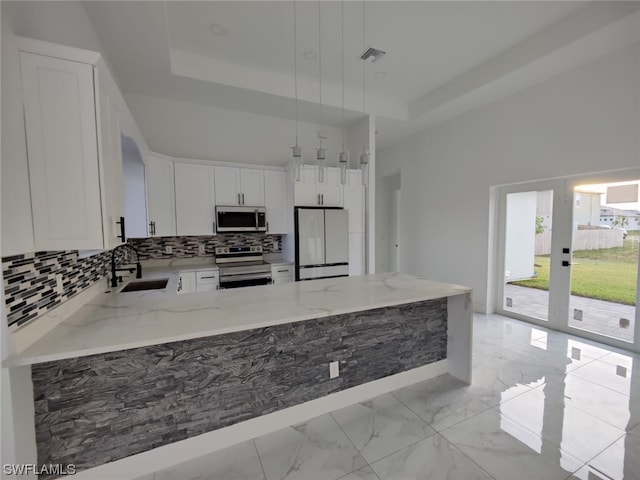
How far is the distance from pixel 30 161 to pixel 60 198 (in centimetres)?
19

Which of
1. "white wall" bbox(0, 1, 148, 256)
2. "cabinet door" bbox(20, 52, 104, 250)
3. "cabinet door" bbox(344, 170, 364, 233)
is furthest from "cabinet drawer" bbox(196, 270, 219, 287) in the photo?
"white wall" bbox(0, 1, 148, 256)

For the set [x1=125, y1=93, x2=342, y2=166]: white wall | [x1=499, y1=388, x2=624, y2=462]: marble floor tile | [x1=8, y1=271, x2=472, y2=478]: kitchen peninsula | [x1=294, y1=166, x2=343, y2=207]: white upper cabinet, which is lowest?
[x1=499, y1=388, x2=624, y2=462]: marble floor tile

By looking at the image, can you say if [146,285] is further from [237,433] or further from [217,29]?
[217,29]

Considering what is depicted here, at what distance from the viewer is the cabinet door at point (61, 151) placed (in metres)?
1.26

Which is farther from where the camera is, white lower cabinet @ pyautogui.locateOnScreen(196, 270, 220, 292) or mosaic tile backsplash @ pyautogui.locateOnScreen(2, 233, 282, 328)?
white lower cabinet @ pyautogui.locateOnScreen(196, 270, 220, 292)

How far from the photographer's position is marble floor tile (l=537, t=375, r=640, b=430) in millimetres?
1970

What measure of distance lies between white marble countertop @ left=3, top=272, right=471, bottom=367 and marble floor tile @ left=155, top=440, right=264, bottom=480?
835 mm

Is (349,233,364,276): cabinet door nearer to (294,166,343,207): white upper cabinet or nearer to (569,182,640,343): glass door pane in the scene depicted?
(294,166,343,207): white upper cabinet

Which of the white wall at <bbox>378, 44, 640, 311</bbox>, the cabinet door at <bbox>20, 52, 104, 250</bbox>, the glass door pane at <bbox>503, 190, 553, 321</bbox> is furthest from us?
the glass door pane at <bbox>503, 190, 553, 321</bbox>

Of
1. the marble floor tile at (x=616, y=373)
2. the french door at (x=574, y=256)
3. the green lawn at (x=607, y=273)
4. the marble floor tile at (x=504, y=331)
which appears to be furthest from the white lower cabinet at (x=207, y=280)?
the green lawn at (x=607, y=273)

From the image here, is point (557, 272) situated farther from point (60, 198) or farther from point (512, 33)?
point (60, 198)

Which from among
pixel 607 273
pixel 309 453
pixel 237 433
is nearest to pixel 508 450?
pixel 309 453

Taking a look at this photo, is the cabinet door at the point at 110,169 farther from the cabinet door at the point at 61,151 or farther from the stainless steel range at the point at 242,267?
the stainless steel range at the point at 242,267

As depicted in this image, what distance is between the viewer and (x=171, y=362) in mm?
1612
